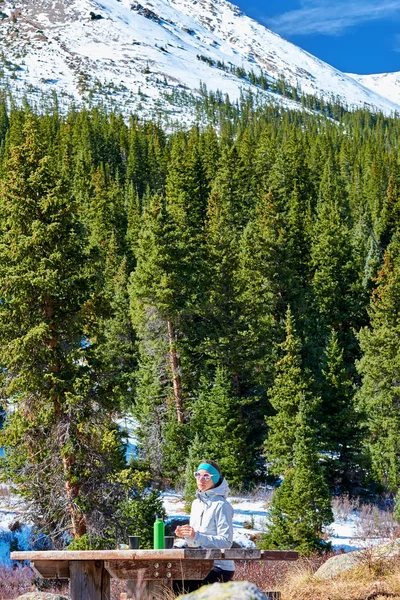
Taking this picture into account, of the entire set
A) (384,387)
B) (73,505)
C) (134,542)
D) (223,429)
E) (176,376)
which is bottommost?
(73,505)

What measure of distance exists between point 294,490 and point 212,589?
19434mm

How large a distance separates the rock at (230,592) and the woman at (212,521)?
1423 mm

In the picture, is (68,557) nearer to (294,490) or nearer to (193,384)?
(294,490)

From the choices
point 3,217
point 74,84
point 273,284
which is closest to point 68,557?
point 3,217

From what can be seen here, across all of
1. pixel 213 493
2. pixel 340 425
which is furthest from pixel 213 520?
pixel 340 425

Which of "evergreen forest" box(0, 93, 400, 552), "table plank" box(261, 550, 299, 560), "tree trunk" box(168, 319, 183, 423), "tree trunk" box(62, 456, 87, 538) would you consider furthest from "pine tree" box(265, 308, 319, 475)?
"table plank" box(261, 550, 299, 560)

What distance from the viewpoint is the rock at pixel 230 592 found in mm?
4578

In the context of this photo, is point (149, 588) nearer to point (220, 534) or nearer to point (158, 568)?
point (158, 568)

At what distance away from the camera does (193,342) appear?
→ 1246 inches

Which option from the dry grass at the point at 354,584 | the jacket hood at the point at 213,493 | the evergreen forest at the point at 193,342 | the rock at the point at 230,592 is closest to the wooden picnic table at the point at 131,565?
the jacket hood at the point at 213,493

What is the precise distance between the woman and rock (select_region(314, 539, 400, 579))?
2.46 m

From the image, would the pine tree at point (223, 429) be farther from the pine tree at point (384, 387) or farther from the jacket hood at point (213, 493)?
the jacket hood at point (213, 493)

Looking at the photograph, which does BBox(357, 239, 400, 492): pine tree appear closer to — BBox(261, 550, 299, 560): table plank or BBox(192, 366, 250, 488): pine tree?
BBox(192, 366, 250, 488): pine tree

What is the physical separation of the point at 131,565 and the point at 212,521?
0.92 meters
